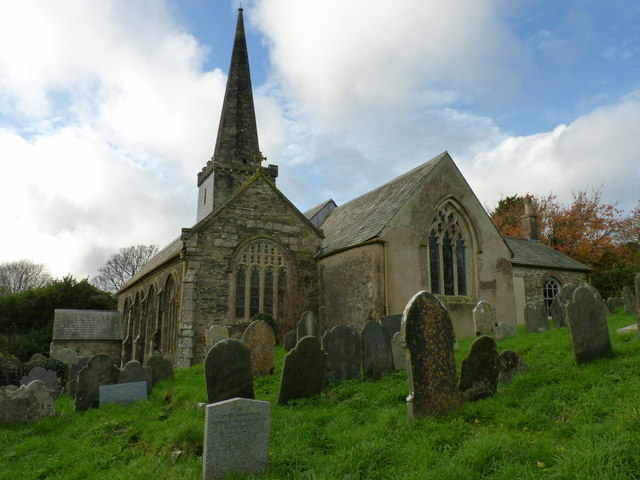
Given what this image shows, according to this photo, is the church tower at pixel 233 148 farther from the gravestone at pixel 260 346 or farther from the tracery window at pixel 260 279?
the gravestone at pixel 260 346

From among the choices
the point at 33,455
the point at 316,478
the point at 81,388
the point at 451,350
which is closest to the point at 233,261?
the point at 81,388

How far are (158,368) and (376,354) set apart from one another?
5.65 m

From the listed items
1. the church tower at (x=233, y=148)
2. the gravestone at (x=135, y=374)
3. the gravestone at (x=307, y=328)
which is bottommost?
the gravestone at (x=135, y=374)

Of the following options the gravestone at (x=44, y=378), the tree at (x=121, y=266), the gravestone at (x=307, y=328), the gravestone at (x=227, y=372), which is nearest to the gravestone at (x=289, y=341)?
the gravestone at (x=307, y=328)

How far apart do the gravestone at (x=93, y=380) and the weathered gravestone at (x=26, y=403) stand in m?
0.53

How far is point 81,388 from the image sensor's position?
981cm

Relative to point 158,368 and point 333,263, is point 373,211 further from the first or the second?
point 158,368

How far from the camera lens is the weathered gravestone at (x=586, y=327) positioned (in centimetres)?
730

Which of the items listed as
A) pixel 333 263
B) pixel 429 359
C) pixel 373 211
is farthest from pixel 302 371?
pixel 373 211

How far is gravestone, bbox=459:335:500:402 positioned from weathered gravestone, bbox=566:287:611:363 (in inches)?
52.9

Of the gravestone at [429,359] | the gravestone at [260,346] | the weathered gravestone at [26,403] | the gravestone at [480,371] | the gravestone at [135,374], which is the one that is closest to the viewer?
the gravestone at [429,359]

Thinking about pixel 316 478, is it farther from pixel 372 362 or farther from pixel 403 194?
pixel 403 194

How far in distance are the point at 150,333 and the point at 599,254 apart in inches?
1106

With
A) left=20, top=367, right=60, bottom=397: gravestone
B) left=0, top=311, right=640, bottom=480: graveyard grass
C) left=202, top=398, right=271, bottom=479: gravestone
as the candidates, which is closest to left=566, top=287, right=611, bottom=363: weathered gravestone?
left=0, top=311, right=640, bottom=480: graveyard grass
